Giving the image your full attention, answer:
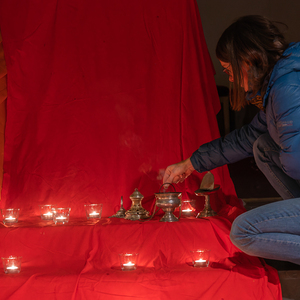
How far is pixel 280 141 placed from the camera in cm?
109

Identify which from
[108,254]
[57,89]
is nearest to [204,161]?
[108,254]

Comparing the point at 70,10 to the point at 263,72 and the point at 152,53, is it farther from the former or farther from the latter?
the point at 263,72

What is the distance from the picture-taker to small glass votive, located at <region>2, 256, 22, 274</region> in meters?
1.39

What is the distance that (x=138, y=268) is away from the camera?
4.87 ft

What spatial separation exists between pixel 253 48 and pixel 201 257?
0.87 m

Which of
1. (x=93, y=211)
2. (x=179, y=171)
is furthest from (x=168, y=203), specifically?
(x=93, y=211)

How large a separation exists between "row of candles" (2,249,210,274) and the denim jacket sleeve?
0.37 m

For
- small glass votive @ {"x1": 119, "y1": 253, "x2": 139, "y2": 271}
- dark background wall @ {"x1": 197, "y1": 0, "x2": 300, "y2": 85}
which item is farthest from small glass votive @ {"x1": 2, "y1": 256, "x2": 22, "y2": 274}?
dark background wall @ {"x1": 197, "y1": 0, "x2": 300, "y2": 85}

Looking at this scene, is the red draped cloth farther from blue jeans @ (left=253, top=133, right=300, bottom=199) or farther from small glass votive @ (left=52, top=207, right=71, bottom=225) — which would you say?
blue jeans @ (left=253, top=133, right=300, bottom=199)

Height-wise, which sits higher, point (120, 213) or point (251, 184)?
point (120, 213)

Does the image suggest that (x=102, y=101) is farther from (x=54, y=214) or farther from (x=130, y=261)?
(x=130, y=261)

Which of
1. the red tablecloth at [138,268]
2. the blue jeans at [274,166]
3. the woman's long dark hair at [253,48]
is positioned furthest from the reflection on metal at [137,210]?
the woman's long dark hair at [253,48]

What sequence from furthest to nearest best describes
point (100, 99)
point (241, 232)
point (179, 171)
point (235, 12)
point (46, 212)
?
point (235, 12), point (100, 99), point (46, 212), point (179, 171), point (241, 232)

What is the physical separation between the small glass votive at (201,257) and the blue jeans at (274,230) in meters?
0.32
